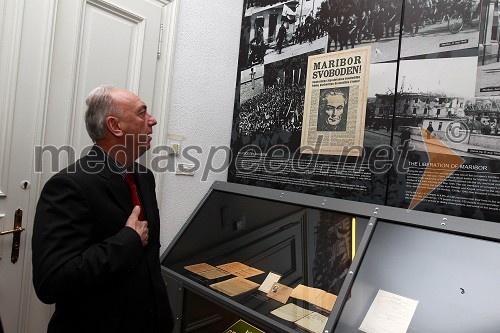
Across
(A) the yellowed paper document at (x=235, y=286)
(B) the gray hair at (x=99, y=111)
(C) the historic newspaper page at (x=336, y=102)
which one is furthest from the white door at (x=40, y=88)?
(C) the historic newspaper page at (x=336, y=102)

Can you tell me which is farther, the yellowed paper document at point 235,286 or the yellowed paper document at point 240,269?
the yellowed paper document at point 240,269

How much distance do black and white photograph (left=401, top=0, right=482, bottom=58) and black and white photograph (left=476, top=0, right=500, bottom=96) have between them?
32 mm

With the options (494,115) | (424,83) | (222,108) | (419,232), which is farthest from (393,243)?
(222,108)

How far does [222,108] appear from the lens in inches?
109

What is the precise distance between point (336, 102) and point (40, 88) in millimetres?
1635

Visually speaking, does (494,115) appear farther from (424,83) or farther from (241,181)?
(241,181)

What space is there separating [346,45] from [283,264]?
4.37 ft

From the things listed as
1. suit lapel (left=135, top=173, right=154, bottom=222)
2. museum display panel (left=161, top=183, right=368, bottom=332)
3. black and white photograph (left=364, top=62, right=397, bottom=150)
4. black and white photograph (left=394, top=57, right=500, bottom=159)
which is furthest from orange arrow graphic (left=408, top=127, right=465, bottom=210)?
suit lapel (left=135, top=173, right=154, bottom=222)

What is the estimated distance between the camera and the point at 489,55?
1609 mm

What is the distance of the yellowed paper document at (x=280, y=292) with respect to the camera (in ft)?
5.25

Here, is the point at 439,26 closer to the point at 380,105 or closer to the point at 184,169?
the point at 380,105

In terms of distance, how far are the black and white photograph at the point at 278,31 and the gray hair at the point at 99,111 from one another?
1.39 m

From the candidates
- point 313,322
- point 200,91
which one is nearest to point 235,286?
point 313,322

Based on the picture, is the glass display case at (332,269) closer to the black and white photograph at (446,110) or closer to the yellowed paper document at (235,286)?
the yellowed paper document at (235,286)
